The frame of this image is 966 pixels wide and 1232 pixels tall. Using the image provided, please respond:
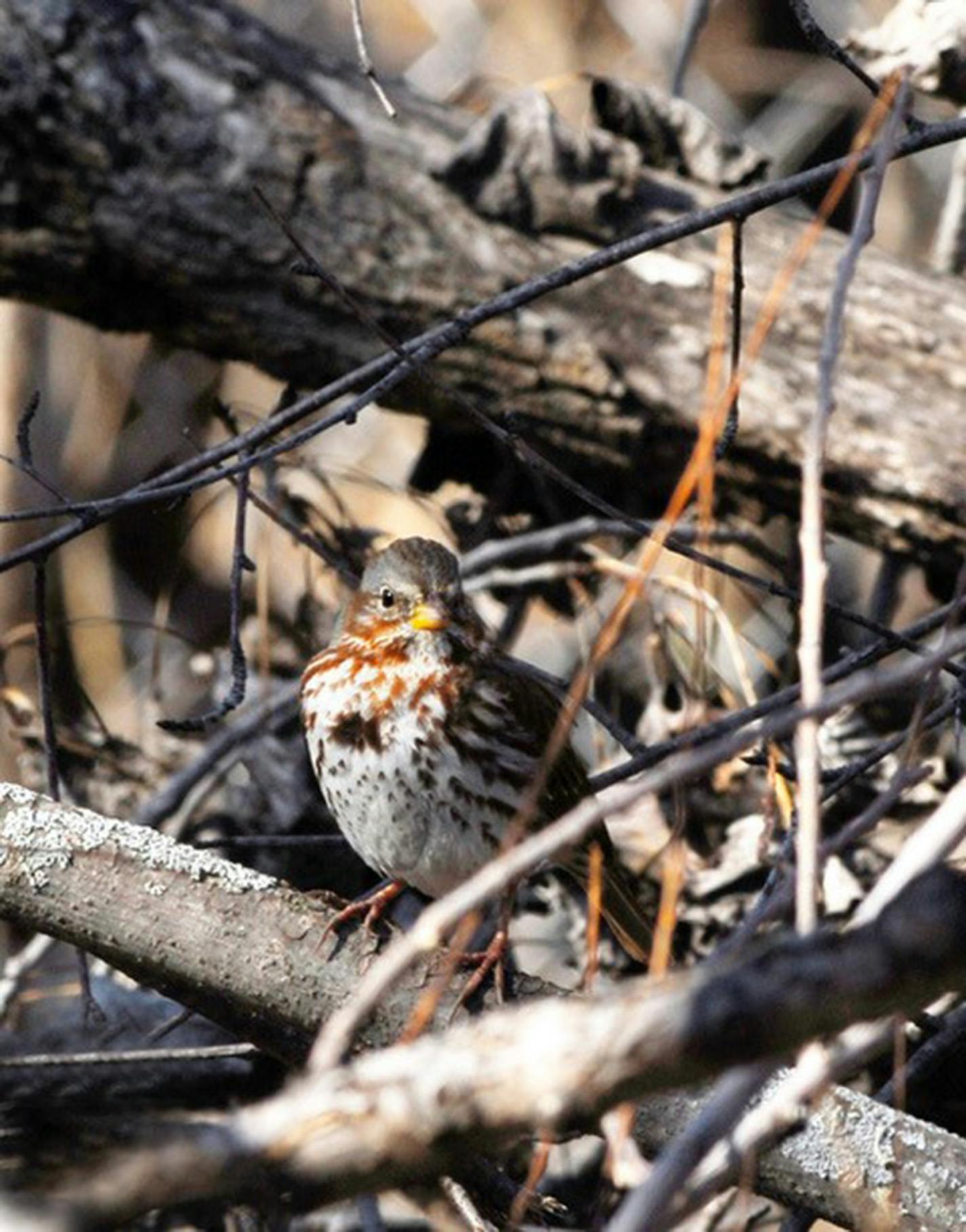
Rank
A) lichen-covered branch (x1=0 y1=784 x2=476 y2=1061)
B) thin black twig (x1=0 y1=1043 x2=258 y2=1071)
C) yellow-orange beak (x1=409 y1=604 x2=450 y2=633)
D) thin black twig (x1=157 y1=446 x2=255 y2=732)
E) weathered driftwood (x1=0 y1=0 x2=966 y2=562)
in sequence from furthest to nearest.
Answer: weathered driftwood (x1=0 y1=0 x2=966 y2=562) → yellow-orange beak (x1=409 y1=604 x2=450 y2=633) → lichen-covered branch (x1=0 y1=784 x2=476 y2=1061) → thin black twig (x1=157 y1=446 x2=255 y2=732) → thin black twig (x1=0 y1=1043 x2=258 y2=1071)

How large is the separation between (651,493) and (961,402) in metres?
0.79

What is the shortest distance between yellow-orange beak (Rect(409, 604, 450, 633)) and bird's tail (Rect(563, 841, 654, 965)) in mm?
521

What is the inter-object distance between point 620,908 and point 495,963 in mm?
675

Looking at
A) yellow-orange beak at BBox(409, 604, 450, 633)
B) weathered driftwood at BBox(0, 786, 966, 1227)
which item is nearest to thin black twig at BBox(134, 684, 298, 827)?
yellow-orange beak at BBox(409, 604, 450, 633)

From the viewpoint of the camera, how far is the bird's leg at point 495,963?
10.3 feet

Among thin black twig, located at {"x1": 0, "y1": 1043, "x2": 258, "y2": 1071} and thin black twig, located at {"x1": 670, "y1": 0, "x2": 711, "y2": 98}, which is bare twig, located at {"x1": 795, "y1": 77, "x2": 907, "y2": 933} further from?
thin black twig, located at {"x1": 670, "y1": 0, "x2": 711, "y2": 98}

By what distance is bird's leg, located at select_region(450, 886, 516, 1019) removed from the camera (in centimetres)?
315

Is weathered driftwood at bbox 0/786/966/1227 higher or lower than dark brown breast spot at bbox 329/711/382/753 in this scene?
higher

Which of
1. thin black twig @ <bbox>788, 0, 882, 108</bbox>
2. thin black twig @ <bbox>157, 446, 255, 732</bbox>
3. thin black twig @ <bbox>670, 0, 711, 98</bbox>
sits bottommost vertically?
thin black twig @ <bbox>157, 446, 255, 732</bbox>

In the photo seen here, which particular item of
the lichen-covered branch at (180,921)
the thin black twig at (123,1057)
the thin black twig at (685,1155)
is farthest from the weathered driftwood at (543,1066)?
the lichen-covered branch at (180,921)

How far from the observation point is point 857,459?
434 cm

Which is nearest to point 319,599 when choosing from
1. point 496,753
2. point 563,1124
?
point 496,753

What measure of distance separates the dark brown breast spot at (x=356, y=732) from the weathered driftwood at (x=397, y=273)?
117 centimetres

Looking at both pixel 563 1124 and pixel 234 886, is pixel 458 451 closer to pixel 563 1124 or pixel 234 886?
pixel 234 886
